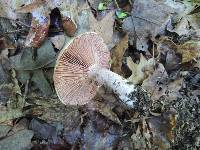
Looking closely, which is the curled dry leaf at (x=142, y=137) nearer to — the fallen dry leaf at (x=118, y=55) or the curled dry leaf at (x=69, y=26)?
the fallen dry leaf at (x=118, y=55)

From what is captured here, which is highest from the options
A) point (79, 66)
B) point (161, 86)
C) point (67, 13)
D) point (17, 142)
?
point (67, 13)

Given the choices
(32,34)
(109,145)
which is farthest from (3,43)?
(109,145)

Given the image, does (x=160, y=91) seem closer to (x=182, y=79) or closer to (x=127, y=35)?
(x=182, y=79)

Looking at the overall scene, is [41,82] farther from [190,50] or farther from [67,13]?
[190,50]

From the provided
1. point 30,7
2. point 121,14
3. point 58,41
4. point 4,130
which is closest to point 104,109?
→ point 58,41

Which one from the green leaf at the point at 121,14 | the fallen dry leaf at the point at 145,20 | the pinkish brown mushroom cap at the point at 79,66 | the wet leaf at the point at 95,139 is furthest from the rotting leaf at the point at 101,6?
the wet leaf at the point at 95,139
